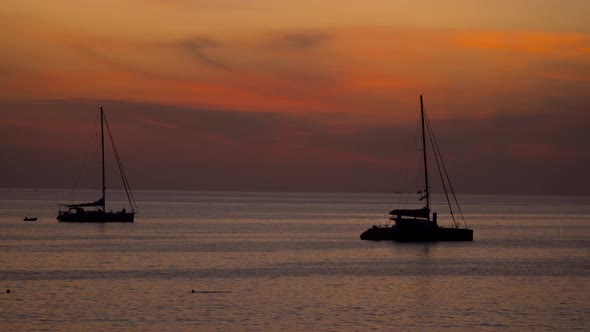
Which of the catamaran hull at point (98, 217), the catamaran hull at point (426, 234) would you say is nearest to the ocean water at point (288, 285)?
the catamaran hull at point (426, 234)

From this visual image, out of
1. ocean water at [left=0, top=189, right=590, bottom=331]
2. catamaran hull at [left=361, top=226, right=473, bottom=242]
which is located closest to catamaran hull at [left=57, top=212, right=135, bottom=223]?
ocean water at [left=0, top=189, right=590, bottom=331]

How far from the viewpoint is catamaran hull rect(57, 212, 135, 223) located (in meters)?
142

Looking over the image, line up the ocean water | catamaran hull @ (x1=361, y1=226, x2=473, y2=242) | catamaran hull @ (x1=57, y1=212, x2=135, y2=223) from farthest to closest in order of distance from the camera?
catamaran hull @ (x1=57, y1=212, x2=135, y2=223), catamaran hull @ (x1=361, y1=226, x2=473, y2=242), the ocean water

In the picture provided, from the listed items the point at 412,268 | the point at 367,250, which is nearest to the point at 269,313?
the point at 412,268

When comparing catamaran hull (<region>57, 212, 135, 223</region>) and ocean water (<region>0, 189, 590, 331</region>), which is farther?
catamaran hull (<region>57, 212, 135, 223</region>)

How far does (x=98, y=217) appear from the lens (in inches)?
5625

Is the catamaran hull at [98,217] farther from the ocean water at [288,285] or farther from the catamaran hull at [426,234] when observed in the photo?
the catamaran hull at [426,234]

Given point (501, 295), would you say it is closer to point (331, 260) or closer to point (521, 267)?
point (521, 267)

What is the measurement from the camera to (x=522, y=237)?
133125mm

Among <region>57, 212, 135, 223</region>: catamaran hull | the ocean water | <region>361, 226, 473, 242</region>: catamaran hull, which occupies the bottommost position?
the ocean water

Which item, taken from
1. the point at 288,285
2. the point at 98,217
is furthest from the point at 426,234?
the point at 98,217

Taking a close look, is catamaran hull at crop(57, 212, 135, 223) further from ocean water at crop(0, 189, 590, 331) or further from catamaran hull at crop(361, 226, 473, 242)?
catamaran hull at crop(361, 226, 473, 242)

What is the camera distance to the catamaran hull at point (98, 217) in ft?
468

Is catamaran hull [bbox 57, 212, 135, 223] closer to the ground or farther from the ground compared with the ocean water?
farther from the ground
